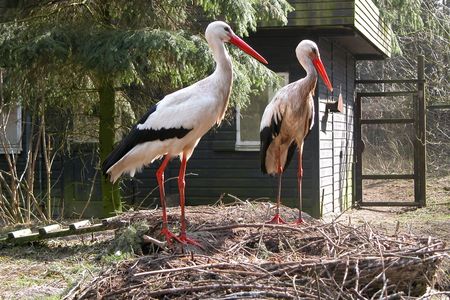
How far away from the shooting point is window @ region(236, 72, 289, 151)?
44.3ft

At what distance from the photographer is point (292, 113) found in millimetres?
8281

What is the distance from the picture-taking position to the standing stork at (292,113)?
826 centimetres

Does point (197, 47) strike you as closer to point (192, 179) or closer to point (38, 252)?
point (38, 252)

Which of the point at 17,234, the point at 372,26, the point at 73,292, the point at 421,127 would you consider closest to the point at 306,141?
the point at 421,127

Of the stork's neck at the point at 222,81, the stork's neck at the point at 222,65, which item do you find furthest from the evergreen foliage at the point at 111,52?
the stork's neck at the point at 222,81

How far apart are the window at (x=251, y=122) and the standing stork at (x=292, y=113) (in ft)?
15.4

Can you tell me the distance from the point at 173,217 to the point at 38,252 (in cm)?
213

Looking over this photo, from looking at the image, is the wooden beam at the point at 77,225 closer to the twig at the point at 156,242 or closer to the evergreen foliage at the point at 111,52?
the evergreen foliage at the point at 111,52

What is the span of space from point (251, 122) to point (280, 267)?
8.56 m

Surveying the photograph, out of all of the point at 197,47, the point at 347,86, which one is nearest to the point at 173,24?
the point at 197,47

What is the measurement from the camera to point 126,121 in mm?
10984

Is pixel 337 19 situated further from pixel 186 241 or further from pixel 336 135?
pixel 186 241

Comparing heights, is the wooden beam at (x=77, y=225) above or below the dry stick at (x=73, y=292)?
below

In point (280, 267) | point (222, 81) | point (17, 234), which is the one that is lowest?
point (17, 234)
